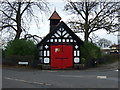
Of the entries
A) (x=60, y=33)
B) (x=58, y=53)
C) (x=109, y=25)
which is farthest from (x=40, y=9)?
(x=109, y=25)

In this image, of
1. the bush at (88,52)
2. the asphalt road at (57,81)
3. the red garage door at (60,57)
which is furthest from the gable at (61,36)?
the asphalt road at (57,81)

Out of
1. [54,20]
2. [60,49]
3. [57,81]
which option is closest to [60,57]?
[60,49]

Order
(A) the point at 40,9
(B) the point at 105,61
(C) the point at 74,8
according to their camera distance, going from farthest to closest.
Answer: (C) the point at 74,8 → (B) the point at 105,61 → (A) the point at 40,9

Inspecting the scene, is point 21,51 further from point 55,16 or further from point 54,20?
point 55,16

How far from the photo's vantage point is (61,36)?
24812 millimetres

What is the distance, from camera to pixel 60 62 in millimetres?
23953

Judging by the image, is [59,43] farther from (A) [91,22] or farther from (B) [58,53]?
(A) [91,22]

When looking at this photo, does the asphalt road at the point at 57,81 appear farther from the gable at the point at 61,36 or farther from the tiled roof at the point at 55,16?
the tiled roof at the point at 55,16

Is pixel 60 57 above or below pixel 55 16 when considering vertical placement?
below

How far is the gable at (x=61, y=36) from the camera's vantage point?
24.6 m

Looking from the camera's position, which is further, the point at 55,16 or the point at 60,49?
the point at 55,16

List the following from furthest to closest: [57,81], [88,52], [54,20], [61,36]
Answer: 1. [54,20]
2. [88,52]
3. [61,36]
4. [57,81]

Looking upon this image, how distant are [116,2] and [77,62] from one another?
15363 millimetres

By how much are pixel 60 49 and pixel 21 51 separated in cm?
406
